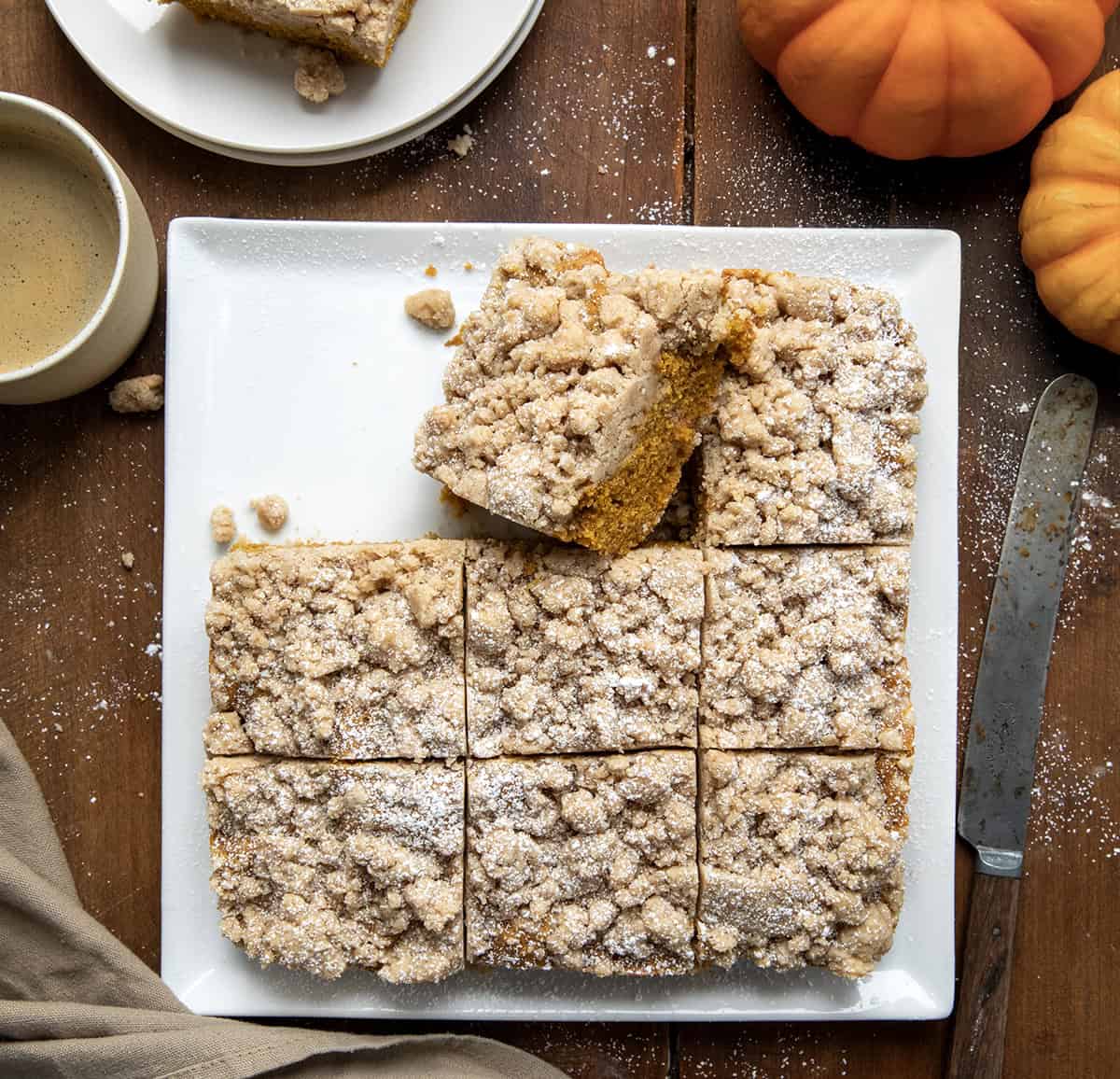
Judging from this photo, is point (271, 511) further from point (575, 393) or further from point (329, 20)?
point (329, 20)

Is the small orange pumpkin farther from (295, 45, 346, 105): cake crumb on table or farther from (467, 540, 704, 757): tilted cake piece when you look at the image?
(295, 45, 346, 105): cake crumb on table

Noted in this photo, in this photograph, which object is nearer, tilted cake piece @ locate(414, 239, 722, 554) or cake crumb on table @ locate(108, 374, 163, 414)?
tilted cake piece @ locate(414, 239, 722, 554)

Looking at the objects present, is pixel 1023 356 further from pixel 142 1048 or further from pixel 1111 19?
pixel 142 1048

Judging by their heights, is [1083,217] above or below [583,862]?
above

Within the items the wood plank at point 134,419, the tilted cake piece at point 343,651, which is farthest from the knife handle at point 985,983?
the tilted cake piece at point 343,651

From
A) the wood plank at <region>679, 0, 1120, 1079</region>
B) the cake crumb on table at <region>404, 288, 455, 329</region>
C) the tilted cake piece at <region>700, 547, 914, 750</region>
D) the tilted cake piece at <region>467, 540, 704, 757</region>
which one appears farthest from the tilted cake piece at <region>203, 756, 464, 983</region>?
the cake crumb on table at <region>404, 288, 455, 329</region>

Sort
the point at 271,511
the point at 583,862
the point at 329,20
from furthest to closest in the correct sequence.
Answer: the point at 271,511
the point at 329,20
the point at 583,862

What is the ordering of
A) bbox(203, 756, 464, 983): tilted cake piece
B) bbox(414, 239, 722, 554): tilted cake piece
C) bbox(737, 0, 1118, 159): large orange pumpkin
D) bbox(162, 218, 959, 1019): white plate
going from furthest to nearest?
bbox(162, 218, 959, 1019): white plate → bbox(737, 0, 1118, 159): large orange pumpkin → bbox(203, 756, 464, 983): tilted cake piece → bbox(414, 239, 722, 554): tilted cake piece

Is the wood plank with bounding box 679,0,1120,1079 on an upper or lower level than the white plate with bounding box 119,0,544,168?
lower

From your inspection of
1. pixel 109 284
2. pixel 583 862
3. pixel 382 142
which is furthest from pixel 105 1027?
pixel 382 142
